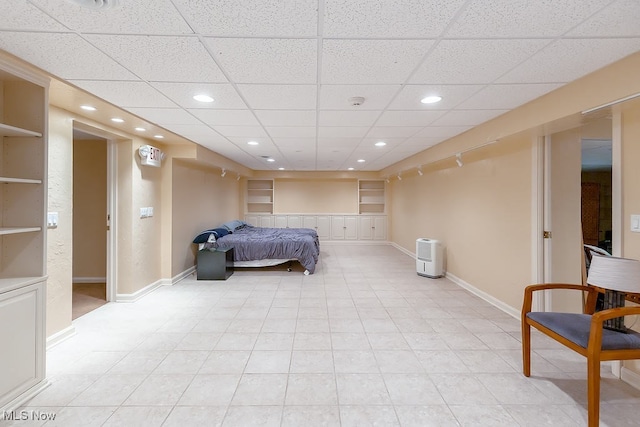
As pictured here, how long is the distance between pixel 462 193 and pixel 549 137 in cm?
173

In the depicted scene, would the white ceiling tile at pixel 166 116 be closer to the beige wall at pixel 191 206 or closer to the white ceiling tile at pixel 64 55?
the white ceiling tile at pixel 64 55

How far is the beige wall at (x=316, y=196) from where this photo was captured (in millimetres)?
9289

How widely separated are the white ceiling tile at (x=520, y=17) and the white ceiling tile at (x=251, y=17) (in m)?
0.79

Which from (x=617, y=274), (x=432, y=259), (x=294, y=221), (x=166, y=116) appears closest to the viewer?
(x=617, y=274)

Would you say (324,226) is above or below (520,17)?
below

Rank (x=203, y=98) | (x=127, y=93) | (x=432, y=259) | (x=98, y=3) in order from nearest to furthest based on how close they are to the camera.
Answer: (x=98, y=3)
(x=127, y=93)
(x=203, y=98)
(x=432, y=259)

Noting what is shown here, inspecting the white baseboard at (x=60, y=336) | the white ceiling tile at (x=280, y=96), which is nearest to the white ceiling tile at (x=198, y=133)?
the white ceiling tile at (x=280, y=96)

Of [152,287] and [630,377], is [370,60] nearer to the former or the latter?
[630,377]

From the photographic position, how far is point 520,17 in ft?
4.79

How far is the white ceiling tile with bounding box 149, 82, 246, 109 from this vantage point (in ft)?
7.58

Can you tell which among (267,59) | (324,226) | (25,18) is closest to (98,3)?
(25,18)

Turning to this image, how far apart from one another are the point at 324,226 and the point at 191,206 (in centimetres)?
463

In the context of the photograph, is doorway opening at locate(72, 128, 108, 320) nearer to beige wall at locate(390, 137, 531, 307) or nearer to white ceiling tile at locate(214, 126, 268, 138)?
white ceiling tile at locate(214, 126, 268, 138)

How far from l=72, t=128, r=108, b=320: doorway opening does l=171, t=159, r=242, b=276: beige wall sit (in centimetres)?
106
